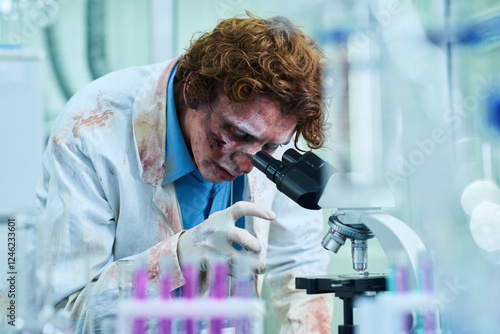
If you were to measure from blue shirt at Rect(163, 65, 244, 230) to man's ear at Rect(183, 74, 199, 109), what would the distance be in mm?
39

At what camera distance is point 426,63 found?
69.9 inches

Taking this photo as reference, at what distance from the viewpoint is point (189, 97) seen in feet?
4.46

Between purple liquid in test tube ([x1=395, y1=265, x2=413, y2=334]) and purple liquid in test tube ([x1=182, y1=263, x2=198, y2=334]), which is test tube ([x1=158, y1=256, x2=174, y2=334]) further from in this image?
purple liquid in test tube ([x1=395, y1=265, x2=413, y2=334])

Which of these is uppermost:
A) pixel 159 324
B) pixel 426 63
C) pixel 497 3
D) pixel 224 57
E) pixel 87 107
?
pixel 497 3

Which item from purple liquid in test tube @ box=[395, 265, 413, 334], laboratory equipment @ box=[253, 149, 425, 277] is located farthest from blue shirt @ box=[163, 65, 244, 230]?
purple liquid in test tube @ box=[395, 265, 413, 334]

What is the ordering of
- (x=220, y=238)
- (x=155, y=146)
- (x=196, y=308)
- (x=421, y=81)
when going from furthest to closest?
(x=421, y=81) < (x=155, y=146) < (x=220, y=238) < (x=196, y=308)

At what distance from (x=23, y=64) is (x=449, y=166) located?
1.43m

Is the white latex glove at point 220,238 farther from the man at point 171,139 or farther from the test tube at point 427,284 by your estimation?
the test tube at point 427,284

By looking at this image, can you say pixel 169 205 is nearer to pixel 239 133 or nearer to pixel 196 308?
pixel 239 133

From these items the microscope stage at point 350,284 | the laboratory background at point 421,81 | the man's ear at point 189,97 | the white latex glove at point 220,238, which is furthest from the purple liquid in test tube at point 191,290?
the man's ear at point 189,97

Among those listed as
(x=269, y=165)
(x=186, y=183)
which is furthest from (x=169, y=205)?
(x=269, y=165)

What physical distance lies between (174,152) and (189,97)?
140 mm

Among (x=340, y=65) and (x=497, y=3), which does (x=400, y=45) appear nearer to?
(x=497, y=3)

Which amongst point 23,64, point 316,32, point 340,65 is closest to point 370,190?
point 340,65
